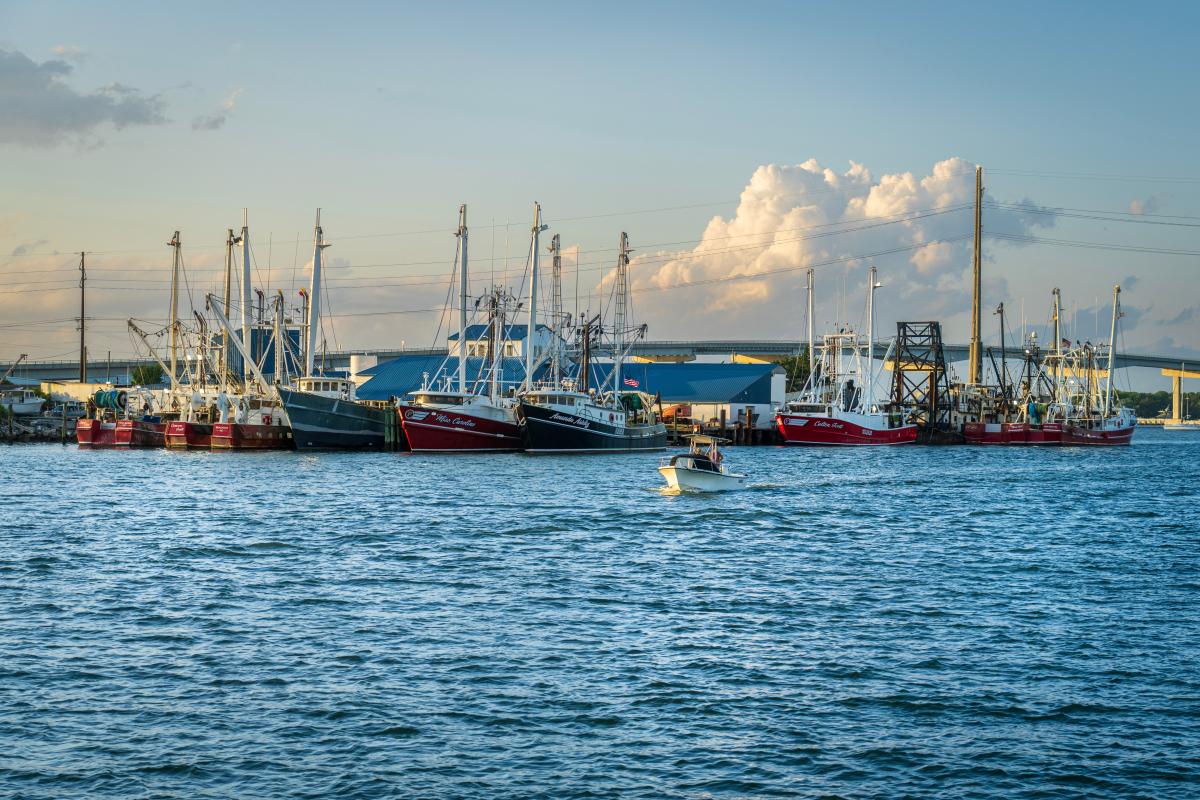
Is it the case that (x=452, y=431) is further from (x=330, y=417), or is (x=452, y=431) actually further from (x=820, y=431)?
(x=820, y=431)

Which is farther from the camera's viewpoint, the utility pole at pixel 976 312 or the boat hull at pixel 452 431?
the utility pole at pixel 976 312

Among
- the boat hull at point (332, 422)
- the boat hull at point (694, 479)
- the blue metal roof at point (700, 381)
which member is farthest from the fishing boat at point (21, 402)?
the boat hull at point (694, 479)

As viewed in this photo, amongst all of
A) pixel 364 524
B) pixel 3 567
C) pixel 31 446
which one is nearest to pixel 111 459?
pixel 31 446

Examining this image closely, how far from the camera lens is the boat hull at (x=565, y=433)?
92312 mm

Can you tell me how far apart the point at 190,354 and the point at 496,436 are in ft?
136

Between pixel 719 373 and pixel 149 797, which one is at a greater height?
pixel 719 373

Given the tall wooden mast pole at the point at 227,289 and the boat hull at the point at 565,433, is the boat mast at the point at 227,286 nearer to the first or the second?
the tall wooden mast pole at the point at 227,289

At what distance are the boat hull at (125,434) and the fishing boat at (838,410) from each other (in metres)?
57.0

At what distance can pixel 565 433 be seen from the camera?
93.8m

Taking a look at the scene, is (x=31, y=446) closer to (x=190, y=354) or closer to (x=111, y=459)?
(x=190, y=354)

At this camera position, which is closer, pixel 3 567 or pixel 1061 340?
pixel 3 567

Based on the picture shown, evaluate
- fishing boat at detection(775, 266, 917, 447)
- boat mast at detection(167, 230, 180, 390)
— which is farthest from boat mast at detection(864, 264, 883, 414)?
boat mast at detection(167, 230, 180, 390)

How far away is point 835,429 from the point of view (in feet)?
396

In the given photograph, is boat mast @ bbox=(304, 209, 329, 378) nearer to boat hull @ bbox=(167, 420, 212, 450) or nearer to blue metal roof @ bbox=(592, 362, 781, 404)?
boat hull @ bbox=(167, 420, 212, 450)
